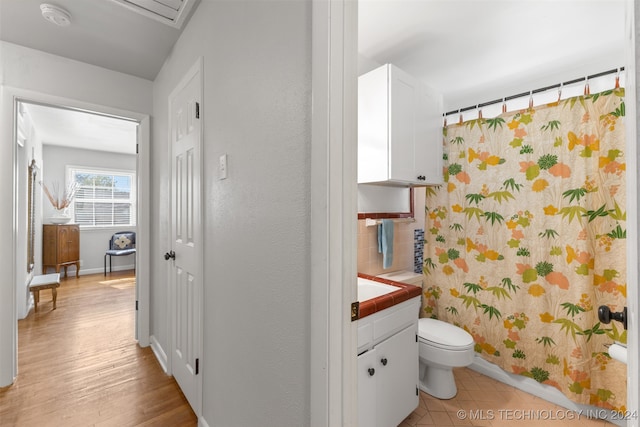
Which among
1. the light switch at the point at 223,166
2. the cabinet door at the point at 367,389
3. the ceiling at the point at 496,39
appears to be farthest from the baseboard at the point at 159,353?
the ceiling at the point at 496,39

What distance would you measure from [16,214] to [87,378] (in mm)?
1316

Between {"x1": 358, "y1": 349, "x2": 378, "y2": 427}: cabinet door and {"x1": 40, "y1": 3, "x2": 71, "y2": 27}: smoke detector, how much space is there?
2520mm

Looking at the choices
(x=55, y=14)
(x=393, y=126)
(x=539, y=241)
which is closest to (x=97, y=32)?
(x=55, y=14)

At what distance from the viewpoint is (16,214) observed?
207 cm

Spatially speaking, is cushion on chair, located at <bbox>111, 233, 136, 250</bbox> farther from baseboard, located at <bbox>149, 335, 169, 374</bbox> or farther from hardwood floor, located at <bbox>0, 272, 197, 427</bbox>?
baseboard, located at <bbox>149, 335, 169, 374</bbox>

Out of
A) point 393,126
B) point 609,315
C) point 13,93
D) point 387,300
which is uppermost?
point 13,93

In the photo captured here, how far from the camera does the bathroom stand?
6.19ft

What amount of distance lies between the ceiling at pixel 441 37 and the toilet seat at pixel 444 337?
2.05m

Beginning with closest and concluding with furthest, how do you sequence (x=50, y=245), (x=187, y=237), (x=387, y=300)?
(x=387, y=300)
(x=187, y=237)
(x=50, y=245)

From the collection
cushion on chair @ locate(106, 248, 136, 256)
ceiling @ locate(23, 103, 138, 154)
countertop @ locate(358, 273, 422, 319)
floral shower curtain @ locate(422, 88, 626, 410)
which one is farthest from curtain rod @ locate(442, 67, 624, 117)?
cushion on chair @ locate(106, 248, 136, 256)

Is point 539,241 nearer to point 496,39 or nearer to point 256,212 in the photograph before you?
point 496,39

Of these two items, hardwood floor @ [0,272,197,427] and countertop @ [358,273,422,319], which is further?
hardwood floor @ [0,272,197,427]

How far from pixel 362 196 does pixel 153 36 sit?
1.83 m

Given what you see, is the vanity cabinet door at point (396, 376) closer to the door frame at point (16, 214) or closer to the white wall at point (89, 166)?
the door frame at point (16, 214)
